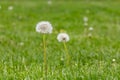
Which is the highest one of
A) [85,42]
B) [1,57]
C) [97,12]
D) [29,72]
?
[29,72]

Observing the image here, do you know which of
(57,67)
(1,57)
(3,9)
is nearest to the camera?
(57,67)

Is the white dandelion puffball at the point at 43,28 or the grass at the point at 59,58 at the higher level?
the white dandelion puffball at the point at 43,28

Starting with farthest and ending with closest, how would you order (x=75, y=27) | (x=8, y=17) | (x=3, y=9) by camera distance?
(x=3, y=9), (x=8, y=17), (x=75, y=27)

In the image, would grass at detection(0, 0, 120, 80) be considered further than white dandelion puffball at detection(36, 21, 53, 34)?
No

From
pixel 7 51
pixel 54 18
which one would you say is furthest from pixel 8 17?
pixel 7 51

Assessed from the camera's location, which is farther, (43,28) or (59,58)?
(59,58)

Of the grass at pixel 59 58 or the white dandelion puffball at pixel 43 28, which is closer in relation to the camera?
the grass at pixel 59 58

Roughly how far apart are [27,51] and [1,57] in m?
1.13

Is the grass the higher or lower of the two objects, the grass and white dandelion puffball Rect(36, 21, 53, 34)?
the lower

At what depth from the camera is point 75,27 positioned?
49.7ft

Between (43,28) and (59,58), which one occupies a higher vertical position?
(43,28)

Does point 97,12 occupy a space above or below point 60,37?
below

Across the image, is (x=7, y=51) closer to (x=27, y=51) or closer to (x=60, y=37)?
(x=27, y=51)

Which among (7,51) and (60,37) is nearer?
(60,37)
